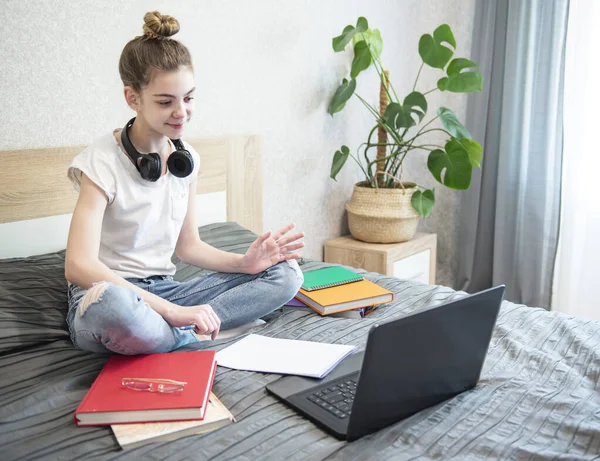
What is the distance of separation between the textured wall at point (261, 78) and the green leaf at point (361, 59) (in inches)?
6.0

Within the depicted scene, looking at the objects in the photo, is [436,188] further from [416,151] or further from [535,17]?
[535,17]

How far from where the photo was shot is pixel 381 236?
2682mm

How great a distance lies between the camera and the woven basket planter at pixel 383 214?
2631mm

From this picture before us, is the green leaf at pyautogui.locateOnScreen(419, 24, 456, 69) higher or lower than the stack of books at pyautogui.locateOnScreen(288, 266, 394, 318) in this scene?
higher

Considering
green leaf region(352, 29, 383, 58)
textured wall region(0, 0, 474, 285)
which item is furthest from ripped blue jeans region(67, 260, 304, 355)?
green leaf region(352, 29, 383, 58)

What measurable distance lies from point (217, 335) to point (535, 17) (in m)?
2.13

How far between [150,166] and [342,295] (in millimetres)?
599

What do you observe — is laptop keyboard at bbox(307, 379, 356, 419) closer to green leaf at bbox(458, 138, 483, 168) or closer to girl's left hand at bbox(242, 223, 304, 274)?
girl's left hand at bbox(242, 223, 304, 274)

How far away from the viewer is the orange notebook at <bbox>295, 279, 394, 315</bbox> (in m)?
1.70

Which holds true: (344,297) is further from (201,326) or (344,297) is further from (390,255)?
(390,255)

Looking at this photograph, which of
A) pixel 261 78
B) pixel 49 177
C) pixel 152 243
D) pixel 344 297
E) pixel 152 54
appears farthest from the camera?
pixel 261 78

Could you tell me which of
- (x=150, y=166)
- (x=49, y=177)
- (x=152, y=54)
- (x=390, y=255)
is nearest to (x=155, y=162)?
(x=150, y=166)

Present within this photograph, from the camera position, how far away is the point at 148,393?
3.85 ft

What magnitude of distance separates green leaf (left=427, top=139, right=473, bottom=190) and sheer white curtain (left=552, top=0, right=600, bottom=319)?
621mm
